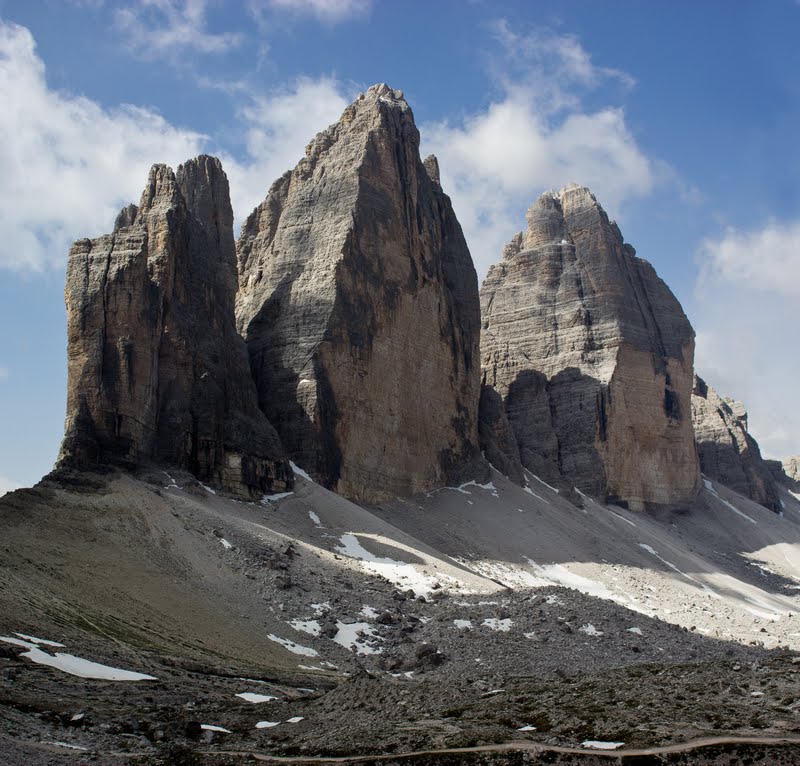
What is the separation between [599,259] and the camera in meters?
105

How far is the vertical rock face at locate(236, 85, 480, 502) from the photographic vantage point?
69750mm

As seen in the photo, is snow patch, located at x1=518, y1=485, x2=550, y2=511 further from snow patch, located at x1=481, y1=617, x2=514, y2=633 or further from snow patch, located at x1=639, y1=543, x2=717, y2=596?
snow patch, located at x1=481, y1=617, x2=514, y2=633

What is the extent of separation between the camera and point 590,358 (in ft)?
330

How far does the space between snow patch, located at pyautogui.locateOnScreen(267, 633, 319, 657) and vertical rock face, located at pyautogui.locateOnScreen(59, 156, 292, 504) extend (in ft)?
58.3

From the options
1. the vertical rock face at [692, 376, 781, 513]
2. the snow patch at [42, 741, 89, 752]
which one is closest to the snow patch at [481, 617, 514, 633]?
the snow patch at [42, 741, 89, 752]

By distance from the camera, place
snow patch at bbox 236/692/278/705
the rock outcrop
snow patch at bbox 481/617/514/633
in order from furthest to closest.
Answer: the rock outcrop
snow patch at bbox 481/617/514/633
snow patch at bbox 236/692/278/705

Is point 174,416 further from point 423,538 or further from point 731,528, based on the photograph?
point 731,528

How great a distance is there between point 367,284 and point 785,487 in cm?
8728

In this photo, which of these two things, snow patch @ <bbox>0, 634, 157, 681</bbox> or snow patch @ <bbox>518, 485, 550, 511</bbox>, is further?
snow patch @ <bbox>518, 485, 550, 511</bbox>

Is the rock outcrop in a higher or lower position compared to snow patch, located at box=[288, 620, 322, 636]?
higher

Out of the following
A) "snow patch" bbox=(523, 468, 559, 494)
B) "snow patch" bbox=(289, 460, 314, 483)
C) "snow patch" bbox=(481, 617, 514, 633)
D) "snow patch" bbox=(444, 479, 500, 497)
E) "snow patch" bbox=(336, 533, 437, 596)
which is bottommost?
"snow patch" bbox=(481, 617, 514, 633)

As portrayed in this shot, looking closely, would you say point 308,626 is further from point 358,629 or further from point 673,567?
point 673,567

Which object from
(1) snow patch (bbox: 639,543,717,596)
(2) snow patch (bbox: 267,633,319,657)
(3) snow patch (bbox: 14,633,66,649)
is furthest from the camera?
(1) snow patch (bbox: 639,543,717,596)

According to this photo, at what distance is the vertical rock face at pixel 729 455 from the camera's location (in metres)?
122
